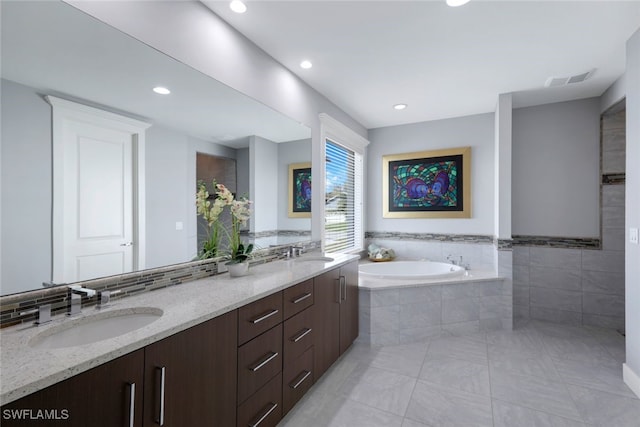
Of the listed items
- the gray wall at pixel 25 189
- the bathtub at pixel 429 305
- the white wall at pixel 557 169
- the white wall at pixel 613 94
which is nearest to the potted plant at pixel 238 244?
the gray wall at pixel 25 189

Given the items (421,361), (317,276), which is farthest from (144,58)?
(421,361)

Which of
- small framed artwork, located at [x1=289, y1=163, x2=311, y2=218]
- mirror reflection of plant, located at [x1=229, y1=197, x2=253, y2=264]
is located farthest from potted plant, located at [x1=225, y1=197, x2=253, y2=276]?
small framed artwork, located at [x1=289, y1=163, x2=311, y2=218]

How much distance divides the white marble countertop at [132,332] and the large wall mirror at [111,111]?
0.69ft

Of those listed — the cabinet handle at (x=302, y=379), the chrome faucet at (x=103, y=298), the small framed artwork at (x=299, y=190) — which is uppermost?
the small framed artwork at (x=299, y=190)

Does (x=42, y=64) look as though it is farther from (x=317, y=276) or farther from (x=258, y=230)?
(x=317, y=276)

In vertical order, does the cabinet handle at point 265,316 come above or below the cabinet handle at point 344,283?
above

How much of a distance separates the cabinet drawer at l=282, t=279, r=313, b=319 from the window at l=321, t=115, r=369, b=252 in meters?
1.28

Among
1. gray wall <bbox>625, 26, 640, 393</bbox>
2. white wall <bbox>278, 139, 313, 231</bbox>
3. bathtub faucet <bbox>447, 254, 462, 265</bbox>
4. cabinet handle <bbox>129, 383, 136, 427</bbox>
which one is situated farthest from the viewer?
bathtub faucet <bbox>447, 254, 462, 265</bbox>

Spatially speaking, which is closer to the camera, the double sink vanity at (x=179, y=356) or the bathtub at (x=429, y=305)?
the double sink vanity at (x=179, y=356)

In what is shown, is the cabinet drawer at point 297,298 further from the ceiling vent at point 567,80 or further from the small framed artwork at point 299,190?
the ceiling vent at point 567,80

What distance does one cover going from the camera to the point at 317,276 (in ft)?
6.94

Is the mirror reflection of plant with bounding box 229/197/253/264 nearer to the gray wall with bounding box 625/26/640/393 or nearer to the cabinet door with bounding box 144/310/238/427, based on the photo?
the cabinet door with bounding box 144/310/238/427

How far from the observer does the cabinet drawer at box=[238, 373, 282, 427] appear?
1.43 m

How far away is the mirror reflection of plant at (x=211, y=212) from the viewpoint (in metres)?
1.92
